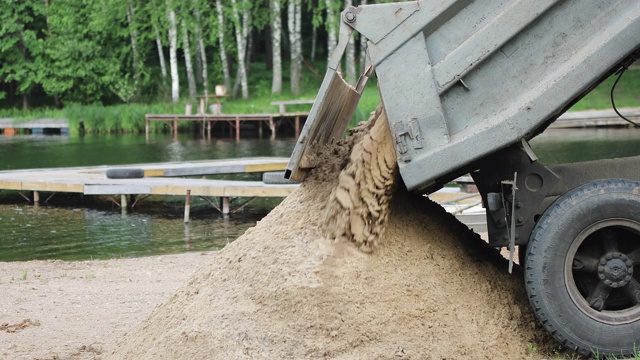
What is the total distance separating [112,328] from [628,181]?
4.59m

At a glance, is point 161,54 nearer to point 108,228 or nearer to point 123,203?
point 123,203

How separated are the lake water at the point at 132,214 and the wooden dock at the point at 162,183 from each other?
0.42m

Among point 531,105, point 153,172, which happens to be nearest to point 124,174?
point 153,172

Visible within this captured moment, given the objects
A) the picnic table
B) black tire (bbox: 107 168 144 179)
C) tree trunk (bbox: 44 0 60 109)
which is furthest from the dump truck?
tree trunk (bbox: 44 0 60 109)

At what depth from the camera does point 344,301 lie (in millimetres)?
5910

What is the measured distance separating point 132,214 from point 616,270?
16.1 m

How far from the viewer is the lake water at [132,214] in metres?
16.4

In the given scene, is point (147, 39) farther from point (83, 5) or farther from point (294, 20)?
point (294, 20)

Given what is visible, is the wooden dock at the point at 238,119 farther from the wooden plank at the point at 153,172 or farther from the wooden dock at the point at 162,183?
the wooden plank at the point at 153,172

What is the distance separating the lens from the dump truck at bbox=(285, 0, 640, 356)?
581 centimetres

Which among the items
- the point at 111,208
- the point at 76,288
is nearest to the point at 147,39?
the point at 111,208

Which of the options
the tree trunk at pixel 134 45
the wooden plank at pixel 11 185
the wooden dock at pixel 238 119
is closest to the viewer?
the wooden plank at pixel 11 185

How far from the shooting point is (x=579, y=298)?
19.2 ft

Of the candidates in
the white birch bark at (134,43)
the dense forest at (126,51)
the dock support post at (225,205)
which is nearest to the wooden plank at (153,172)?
the dock support post at (225,205)
